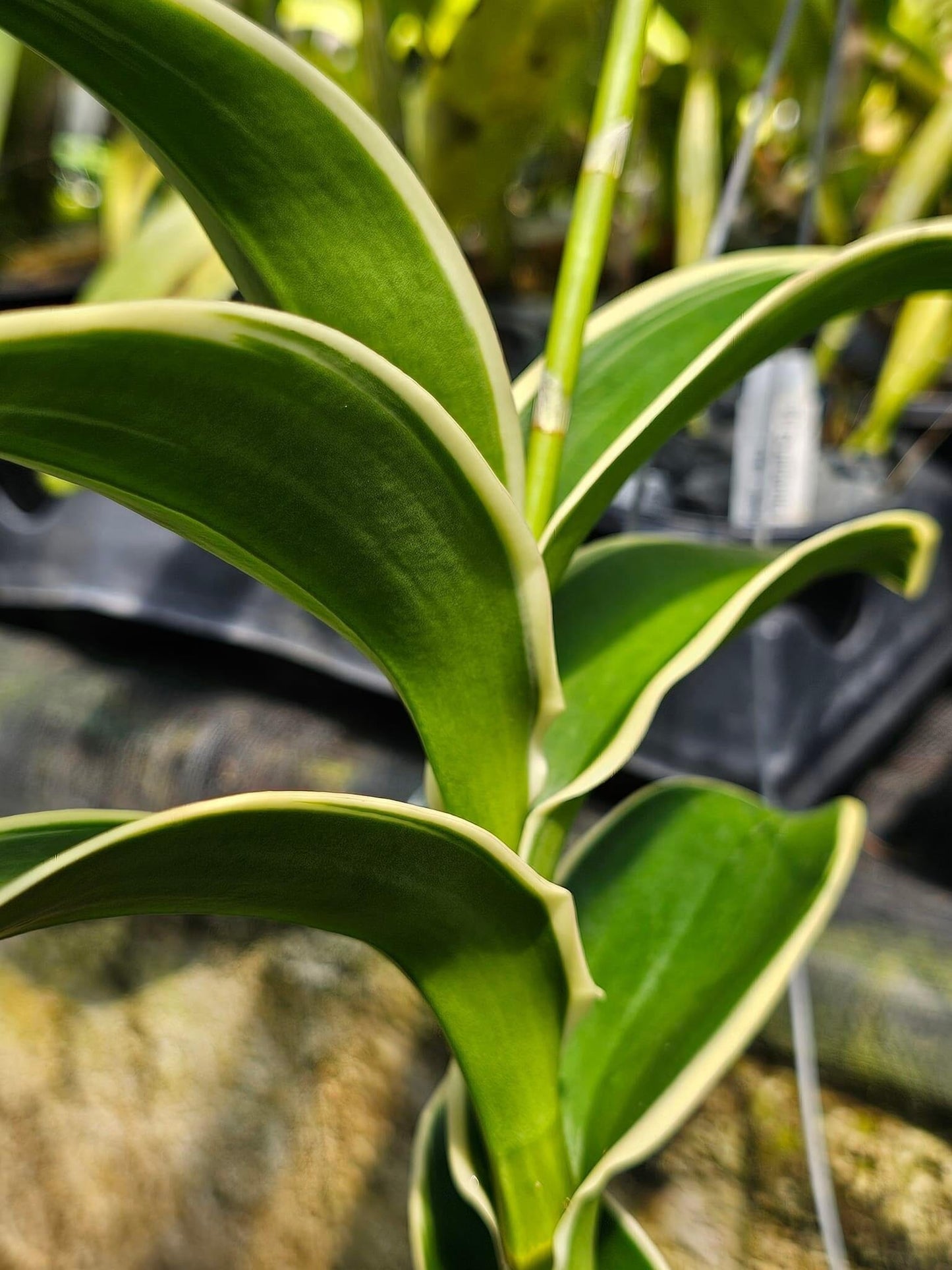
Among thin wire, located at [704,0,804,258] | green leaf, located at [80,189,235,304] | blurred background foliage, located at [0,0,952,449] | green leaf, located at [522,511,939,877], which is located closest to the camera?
green leaf, located at [522,511,939,877]

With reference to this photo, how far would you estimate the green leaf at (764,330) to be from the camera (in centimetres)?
22

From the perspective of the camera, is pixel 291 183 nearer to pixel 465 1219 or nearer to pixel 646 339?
pixel 646 339

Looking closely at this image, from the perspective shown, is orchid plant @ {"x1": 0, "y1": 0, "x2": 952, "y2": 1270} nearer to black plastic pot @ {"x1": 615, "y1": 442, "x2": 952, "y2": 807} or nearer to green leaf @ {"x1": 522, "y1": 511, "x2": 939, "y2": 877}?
green leaf @ {"x1": 522, "y1": 511, "x2": 939, "y2": 877}

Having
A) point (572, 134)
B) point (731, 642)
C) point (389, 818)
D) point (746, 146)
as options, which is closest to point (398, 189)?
point (389, 818)

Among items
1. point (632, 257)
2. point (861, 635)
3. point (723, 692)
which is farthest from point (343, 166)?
point (632, 257)

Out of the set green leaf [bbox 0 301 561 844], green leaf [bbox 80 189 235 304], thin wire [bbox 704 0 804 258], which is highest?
thin wire [bbox 704 0 804 258]

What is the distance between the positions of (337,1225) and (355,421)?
0.41 meters

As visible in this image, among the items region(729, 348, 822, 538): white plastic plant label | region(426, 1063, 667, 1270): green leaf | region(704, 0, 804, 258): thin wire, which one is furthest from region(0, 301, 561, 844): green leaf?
region(729, 348, 822, 538): white plastic plant label

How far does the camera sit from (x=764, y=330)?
23cm

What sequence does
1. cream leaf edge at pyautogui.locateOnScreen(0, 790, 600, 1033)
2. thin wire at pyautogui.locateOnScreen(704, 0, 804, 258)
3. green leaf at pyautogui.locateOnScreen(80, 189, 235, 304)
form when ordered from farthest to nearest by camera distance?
green leaf at pyautogui.locateOnScreen(80, 189, 235, 304)
thin wire at pyautogui.locateOnScreen(704, 0, 804, 258)
cream leaf edge at pyautogui.locateOnScreen(0, 790, 600, 1033)

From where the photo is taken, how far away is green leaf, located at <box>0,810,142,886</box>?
0.19 meters

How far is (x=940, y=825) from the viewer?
0.59 m

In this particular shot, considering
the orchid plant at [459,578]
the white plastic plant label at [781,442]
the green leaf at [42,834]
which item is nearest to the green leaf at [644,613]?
the orchid plant at [459,578]

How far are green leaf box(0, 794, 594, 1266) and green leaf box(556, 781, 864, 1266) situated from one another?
21mm
